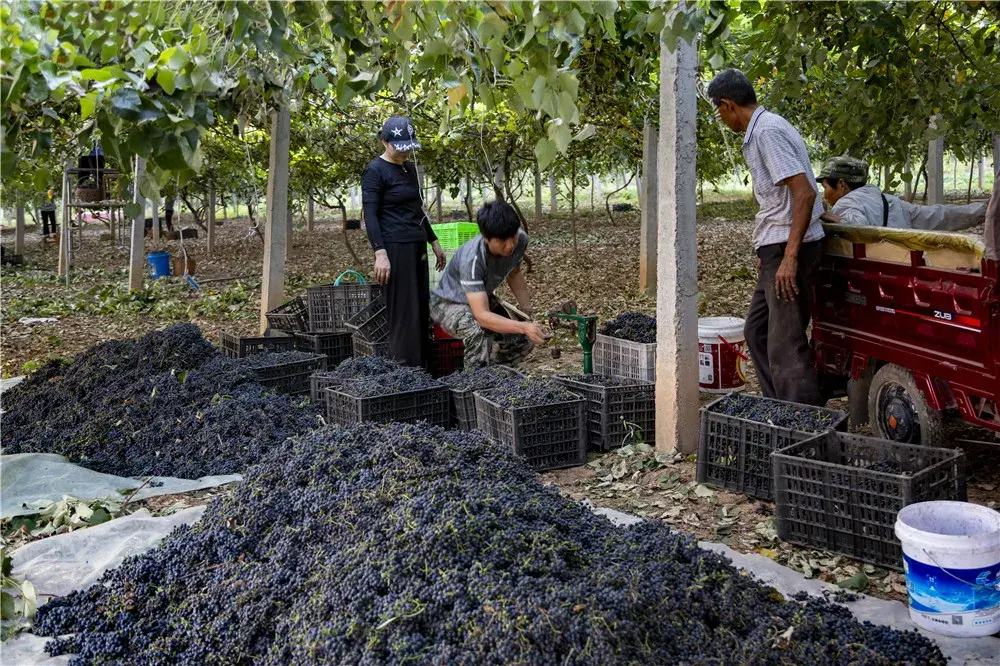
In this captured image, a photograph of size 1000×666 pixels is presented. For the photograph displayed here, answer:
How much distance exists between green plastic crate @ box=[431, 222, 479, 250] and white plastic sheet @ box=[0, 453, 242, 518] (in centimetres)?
330

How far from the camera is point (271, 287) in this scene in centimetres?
794

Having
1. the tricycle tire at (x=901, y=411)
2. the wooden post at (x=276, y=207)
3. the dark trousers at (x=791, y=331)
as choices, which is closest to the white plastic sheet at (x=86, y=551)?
the dark trousers at (x=791, y=331)

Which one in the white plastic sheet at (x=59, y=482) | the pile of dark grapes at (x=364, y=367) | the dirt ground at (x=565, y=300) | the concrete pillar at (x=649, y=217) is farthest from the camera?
the concrete pillar at (x=649, y=217)

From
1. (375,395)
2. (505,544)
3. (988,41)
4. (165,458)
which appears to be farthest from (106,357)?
(988,41)

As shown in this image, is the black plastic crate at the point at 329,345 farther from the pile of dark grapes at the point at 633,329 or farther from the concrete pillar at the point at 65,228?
the concrete pillar at the point at 65,228

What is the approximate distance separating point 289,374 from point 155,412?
100cm

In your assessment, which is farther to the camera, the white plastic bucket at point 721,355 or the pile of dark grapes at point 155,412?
the white plastic bucket at point 721,355

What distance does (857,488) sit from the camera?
3.54 m

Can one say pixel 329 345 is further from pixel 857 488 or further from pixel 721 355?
pixel 857 488

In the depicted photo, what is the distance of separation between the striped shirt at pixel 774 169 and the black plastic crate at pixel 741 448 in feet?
3.28

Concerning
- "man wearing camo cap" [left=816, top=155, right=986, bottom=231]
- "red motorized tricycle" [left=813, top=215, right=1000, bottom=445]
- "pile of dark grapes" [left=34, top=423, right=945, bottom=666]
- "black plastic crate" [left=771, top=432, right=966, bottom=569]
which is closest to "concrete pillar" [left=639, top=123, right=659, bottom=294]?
"man wearing camo cap" [left=816, top=155, right=986, bottom=231]

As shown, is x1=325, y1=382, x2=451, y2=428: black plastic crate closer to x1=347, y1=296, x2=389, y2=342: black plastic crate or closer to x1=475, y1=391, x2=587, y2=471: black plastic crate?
x1=475, y1=391, x2=587, y2=471: black plastic crate

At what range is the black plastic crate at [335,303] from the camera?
729cm

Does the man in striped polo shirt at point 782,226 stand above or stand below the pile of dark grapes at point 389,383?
above
